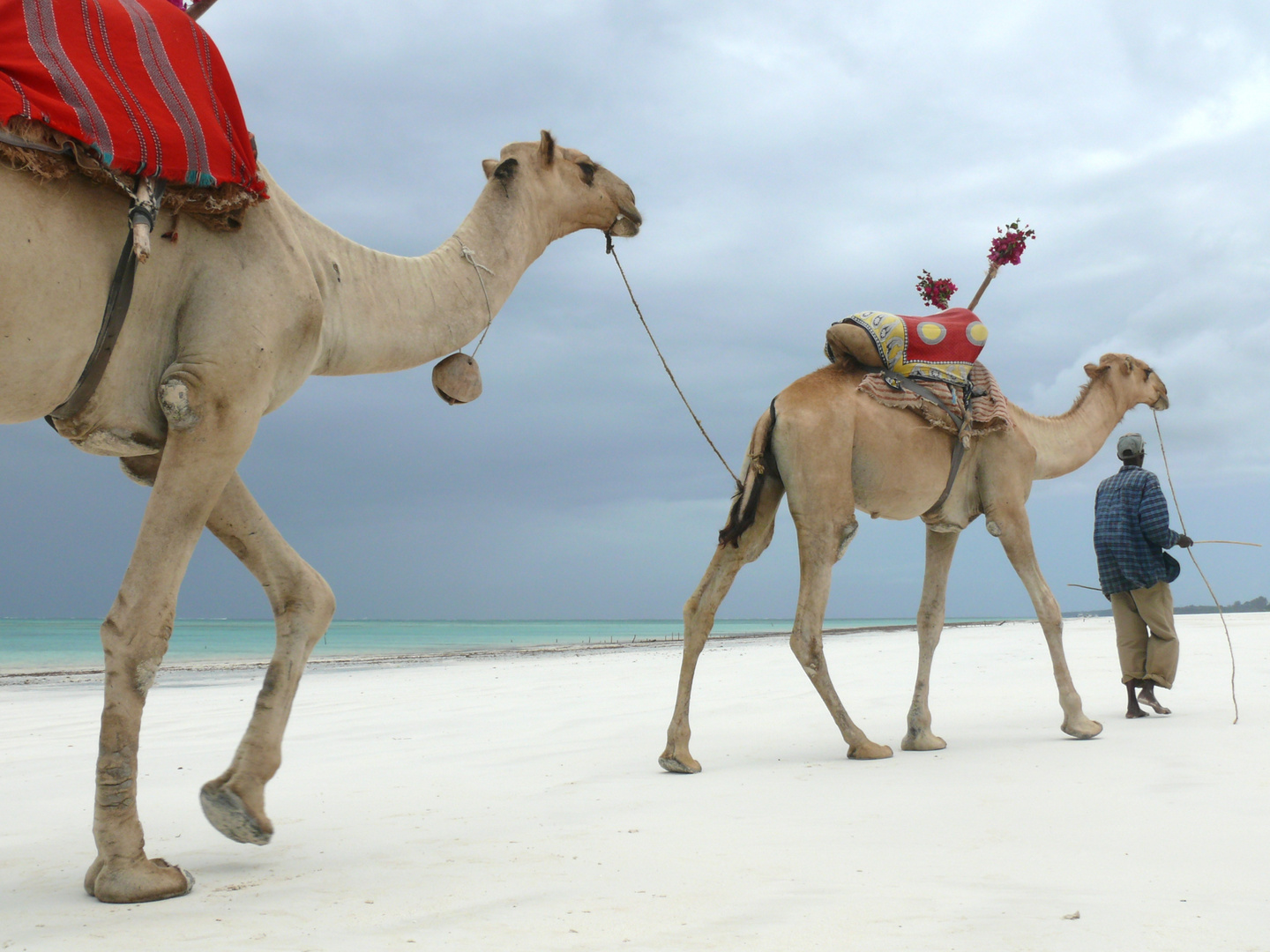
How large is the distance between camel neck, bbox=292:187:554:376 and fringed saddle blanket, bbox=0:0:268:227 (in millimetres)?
516

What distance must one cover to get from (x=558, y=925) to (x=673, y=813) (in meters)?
1.70

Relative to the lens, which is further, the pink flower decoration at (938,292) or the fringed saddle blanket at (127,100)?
the pink flower decoration at (938,292)

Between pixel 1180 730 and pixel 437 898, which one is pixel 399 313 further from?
pixel 1180 730

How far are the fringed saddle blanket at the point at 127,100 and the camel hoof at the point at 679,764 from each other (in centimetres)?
366

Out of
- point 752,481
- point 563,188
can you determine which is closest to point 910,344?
point 752,481

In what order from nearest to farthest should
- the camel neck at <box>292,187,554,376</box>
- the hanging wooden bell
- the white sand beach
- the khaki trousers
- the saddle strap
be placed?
1. the white sand beach
2. the saddle strap
3. the camel neck at <box>292,187,554,376</box>
4. the hanging wooden bell
5. the khaki trousers

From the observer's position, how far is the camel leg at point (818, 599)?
245 inches

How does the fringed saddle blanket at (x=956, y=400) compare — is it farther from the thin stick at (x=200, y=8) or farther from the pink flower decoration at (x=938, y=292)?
the thin stick at (x=200, y=8)

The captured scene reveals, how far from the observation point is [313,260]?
4039 mm

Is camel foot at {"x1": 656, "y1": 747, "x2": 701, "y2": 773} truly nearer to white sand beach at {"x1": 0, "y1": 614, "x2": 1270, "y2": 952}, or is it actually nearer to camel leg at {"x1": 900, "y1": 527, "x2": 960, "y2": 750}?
white sand beach at {"x1": 0, "y1": 614, "x2": 1270, "y2": 952}

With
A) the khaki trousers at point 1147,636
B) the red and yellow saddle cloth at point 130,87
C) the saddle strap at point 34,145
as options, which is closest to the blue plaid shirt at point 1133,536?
the khaki trousers at point 1147,636

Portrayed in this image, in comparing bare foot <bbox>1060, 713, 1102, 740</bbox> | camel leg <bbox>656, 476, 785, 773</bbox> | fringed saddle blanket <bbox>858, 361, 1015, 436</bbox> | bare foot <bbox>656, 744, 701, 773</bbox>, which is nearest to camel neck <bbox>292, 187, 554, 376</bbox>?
camel leg <bbox>656, 476, 785, 773</bbox>

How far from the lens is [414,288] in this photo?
14.4 ft

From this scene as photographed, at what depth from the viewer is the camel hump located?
6.90 metres
